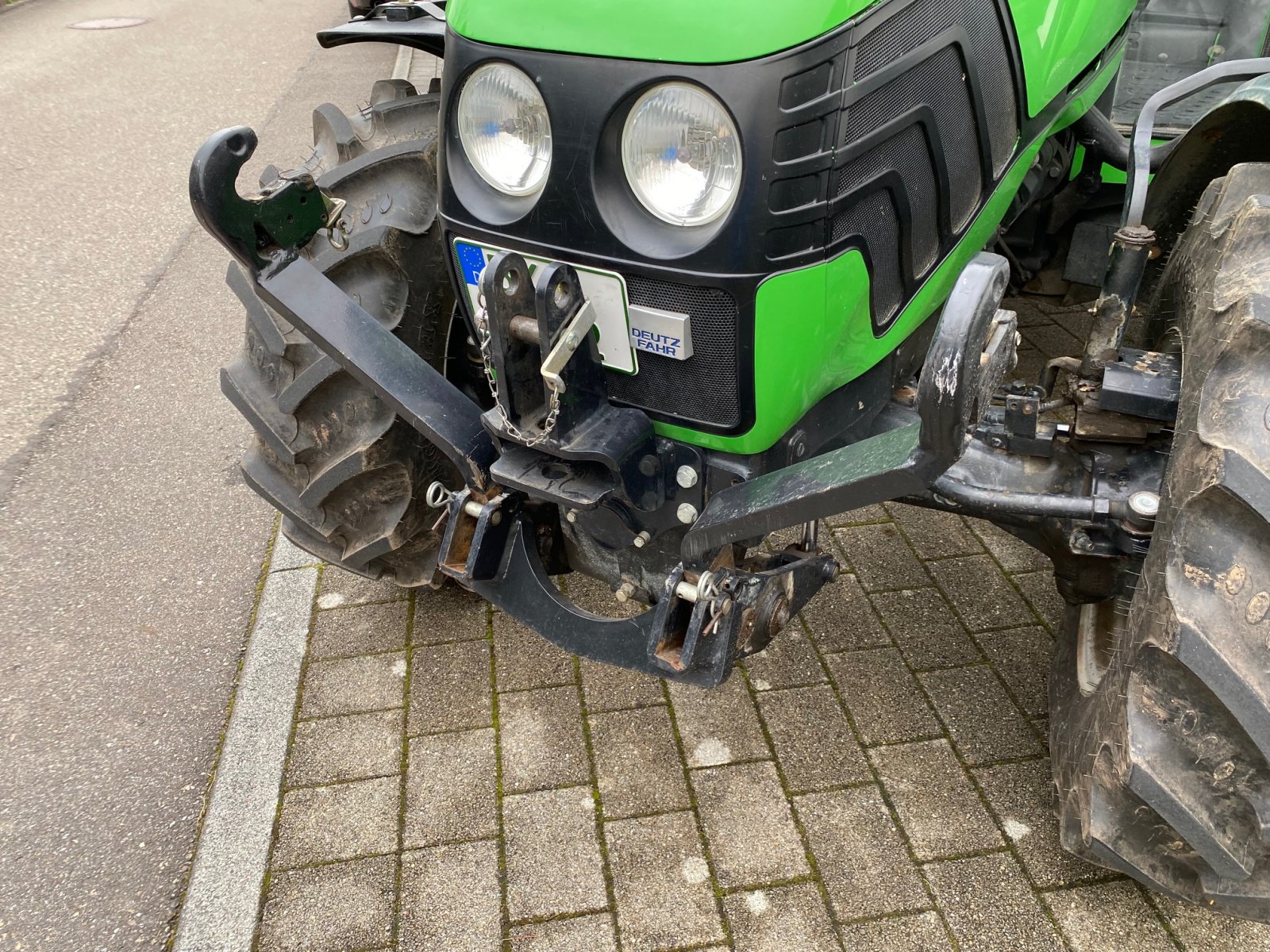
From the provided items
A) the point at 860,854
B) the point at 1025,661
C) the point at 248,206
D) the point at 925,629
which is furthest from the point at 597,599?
the point at 248,206

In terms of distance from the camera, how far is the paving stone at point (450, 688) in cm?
247

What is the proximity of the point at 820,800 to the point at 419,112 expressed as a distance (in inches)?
71.7

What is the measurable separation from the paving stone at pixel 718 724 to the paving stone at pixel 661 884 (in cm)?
18

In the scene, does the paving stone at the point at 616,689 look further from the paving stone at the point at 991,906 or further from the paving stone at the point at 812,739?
the paving stone at the point at 991,906

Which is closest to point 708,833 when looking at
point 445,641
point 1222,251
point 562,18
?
point 445,641

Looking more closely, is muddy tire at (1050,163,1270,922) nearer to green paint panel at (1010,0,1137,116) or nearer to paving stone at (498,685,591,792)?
green paint panel at (1010,0,1137,116)

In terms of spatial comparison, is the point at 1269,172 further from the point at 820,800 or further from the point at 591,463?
the point at 820,800

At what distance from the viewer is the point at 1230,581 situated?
4.51ft

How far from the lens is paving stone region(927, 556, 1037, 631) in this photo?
8.82 ft

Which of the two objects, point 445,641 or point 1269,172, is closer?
point 1269,172

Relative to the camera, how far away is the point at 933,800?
2.21 metres

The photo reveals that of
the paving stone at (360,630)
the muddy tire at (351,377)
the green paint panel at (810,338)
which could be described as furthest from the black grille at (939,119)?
the paving stone at (360,630)

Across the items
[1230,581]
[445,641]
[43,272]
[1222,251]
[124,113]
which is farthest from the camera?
[124,113]

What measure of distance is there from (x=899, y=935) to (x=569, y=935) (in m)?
0.65
